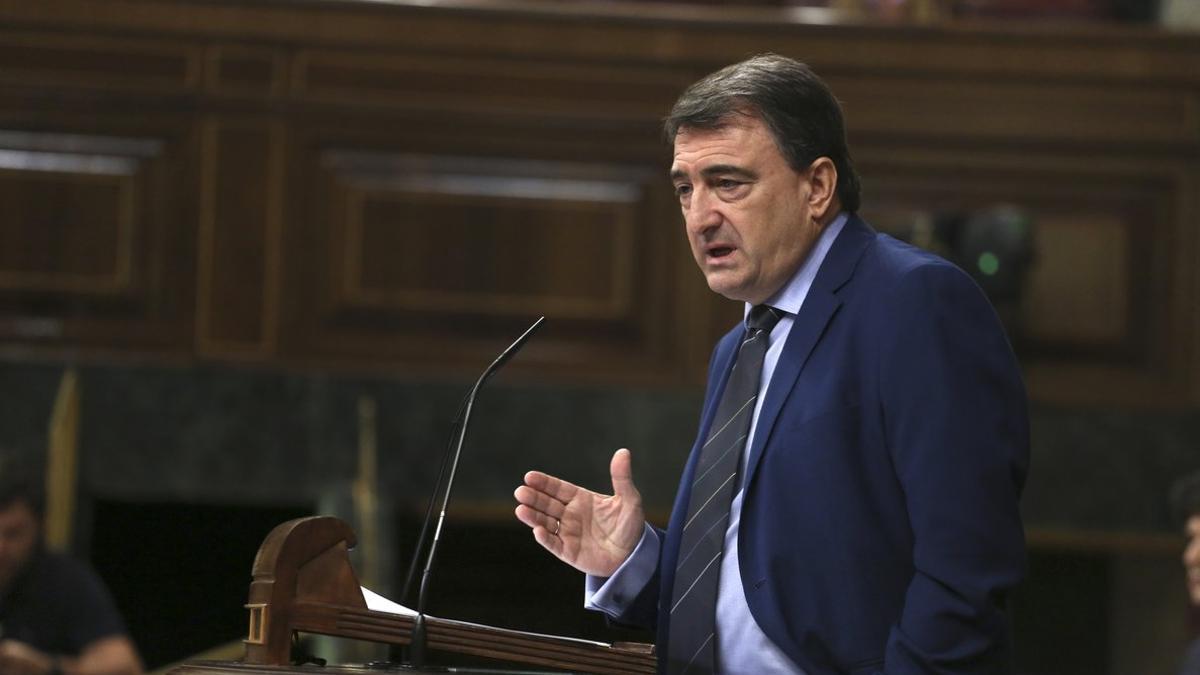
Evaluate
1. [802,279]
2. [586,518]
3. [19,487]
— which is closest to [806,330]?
[802,279]

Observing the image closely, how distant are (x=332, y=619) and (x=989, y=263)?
11.0ft

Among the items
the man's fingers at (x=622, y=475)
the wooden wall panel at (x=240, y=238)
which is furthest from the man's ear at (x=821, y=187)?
the wooden wall panel at (x=240, y=238)

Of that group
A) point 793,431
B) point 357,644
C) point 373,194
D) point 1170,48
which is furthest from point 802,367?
point 1170,48

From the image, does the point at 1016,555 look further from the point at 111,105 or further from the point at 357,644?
the point at 111,105

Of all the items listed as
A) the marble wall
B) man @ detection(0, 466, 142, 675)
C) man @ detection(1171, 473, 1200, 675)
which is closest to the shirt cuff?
man @ detection(1171, 473, 1200, 675)

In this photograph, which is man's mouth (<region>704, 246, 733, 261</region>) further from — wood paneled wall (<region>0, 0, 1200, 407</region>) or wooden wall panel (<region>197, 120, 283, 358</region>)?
wooden wall panel (<region>197, 120, 283, 358</region>)

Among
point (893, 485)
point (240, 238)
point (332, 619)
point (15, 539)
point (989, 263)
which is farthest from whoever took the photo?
point (240, 238)

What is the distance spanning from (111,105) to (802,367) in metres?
3.47

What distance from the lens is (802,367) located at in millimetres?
1924

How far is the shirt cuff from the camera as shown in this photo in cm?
207

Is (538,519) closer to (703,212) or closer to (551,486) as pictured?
(551,486)

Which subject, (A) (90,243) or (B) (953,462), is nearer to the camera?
(B) (953,462)

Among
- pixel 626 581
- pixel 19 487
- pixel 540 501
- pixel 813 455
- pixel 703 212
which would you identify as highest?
pixel 703 212

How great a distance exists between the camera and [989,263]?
477cm
